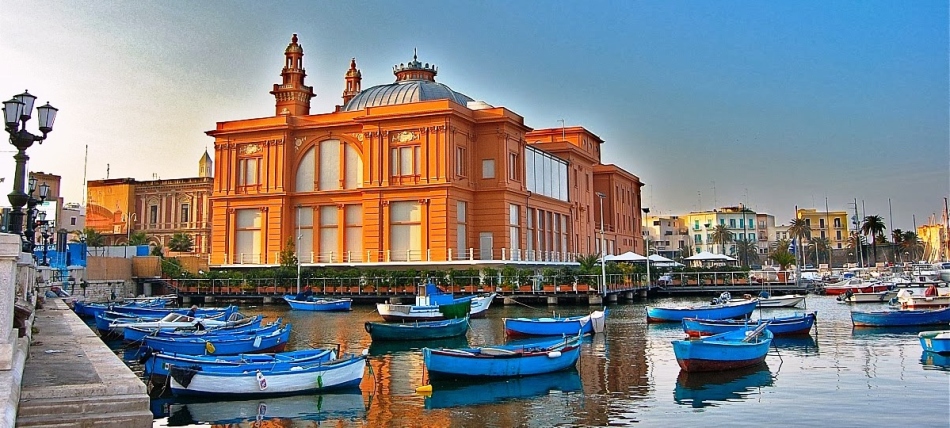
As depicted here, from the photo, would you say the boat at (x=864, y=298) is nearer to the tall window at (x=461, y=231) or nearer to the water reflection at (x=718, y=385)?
the tall window at (x=461, y=231)

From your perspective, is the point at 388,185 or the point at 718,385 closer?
the point at 718,385

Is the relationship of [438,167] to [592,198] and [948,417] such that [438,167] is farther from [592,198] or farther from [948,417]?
[948,417]

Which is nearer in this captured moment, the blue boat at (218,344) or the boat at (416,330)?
the blue boat at (218,344)

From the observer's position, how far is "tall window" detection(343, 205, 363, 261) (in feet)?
203

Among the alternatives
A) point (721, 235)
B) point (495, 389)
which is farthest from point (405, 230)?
point (721, 235)

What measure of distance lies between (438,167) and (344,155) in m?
9.02

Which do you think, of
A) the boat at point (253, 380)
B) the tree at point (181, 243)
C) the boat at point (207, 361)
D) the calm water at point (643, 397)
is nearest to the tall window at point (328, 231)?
the calm water at point (643, 397)

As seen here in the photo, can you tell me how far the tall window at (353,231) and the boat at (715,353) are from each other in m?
41.8

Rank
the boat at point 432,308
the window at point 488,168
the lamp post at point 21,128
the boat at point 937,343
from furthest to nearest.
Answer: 1. the window at point 488,168
2. the boat at point 432,308
3. the boat at point 937,343
4. the lamp post at point 21,128

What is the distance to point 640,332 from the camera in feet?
112

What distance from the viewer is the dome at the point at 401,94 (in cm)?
6638

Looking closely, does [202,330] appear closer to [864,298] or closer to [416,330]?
[416,330]

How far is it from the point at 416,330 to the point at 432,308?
324 inches

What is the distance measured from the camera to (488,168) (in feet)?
206
